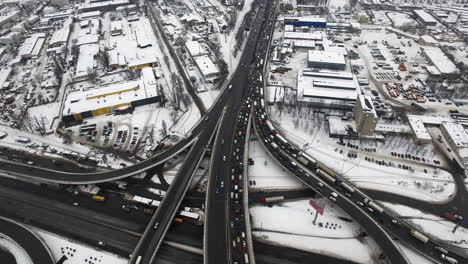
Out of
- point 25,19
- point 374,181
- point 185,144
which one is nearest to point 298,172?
point 374,181

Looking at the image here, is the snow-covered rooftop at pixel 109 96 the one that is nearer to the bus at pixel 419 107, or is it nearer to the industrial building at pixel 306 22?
the industrial building at pixel 306 22

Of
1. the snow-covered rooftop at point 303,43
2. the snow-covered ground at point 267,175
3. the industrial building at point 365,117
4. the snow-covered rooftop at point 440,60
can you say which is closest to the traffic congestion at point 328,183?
the snow-covered ground at point 267,175

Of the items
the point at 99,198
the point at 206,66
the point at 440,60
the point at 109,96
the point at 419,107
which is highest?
the point at 206,66

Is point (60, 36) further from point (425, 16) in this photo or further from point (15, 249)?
point (425, 16)

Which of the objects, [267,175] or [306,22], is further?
[306,22]

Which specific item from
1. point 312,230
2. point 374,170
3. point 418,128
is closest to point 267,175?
point 312,230

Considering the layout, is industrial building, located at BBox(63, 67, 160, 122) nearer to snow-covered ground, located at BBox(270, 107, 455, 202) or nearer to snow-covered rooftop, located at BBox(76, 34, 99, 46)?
snow-covered rooftop, located at BBox(76, 34, 99, 46)

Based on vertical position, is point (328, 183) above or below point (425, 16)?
below
